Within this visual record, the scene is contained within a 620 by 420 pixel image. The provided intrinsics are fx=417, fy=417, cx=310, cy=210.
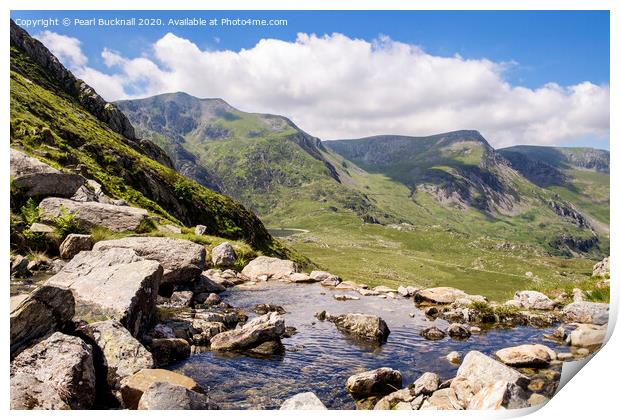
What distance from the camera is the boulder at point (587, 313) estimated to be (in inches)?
591

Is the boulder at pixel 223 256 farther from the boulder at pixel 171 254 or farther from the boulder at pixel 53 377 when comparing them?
the boulder at pixel 53 377

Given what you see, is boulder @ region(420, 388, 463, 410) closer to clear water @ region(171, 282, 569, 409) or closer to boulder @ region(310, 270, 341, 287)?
clear water @ region(171, 282, 569, 409)

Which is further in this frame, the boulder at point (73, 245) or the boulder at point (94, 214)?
the boulder at point (94, 214)

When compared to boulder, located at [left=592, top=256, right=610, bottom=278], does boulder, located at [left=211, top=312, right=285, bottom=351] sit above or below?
below

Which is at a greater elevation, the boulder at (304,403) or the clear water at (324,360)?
the boulder at (304,403)

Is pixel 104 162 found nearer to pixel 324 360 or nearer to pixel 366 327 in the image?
pixel 366 327

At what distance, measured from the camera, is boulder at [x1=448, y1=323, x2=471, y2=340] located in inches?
654

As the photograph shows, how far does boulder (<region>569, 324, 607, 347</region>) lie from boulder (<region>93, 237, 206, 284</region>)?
16655mm

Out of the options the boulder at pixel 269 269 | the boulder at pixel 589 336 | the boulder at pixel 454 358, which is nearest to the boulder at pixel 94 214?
the boulder at pixel 269 269

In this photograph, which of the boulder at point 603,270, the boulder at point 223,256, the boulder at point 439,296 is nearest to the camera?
the boulder at point 603,270

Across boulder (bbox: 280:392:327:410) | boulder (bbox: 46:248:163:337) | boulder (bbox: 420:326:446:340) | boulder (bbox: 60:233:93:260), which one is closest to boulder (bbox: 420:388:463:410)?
boulder (bbox: 280:392:327:410)

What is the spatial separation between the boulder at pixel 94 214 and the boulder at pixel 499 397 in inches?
803

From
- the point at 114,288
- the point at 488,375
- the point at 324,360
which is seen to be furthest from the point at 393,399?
the point at 114,288
